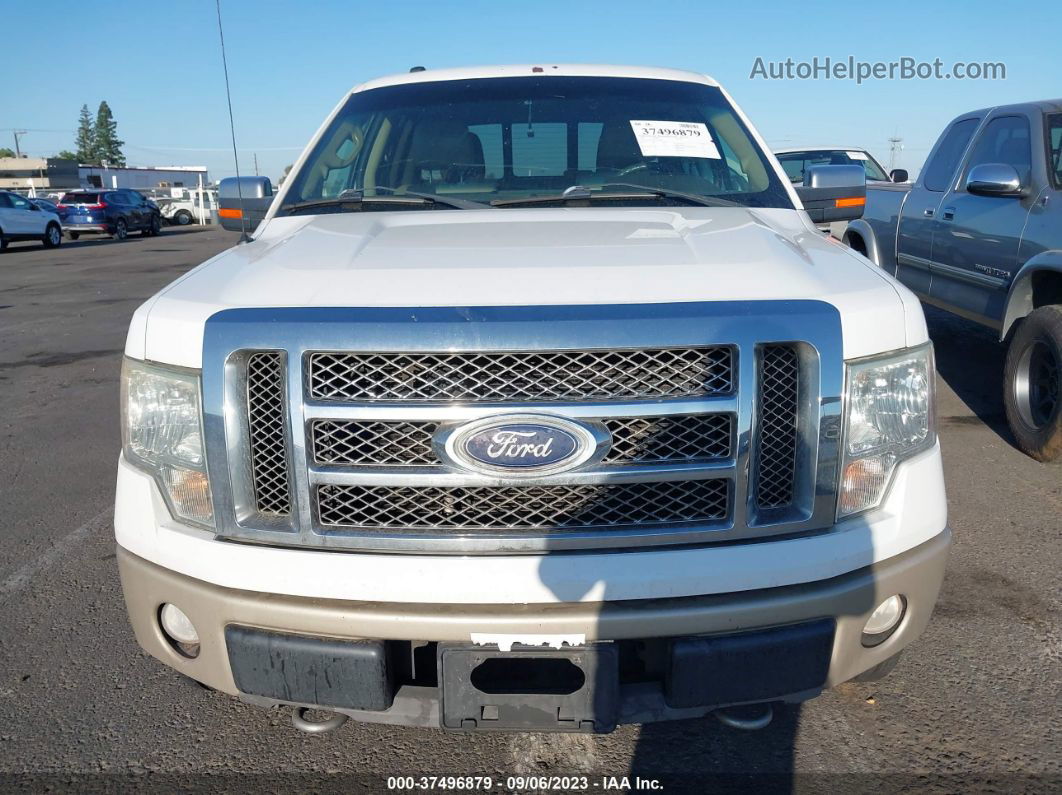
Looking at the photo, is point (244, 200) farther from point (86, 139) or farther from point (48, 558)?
point (86, 139)

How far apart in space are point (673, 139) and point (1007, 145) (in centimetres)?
357

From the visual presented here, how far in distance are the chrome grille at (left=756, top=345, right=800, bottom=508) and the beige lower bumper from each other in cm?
22

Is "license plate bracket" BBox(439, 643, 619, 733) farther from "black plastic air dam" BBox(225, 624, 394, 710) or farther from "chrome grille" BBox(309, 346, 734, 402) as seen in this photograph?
"chrome grille" BBox(309, 346, 734, 402)

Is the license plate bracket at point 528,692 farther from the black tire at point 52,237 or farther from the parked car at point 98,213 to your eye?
the parked car at point 98,213

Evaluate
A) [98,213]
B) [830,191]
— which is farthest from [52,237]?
[830,191]

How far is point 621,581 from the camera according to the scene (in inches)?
72.5

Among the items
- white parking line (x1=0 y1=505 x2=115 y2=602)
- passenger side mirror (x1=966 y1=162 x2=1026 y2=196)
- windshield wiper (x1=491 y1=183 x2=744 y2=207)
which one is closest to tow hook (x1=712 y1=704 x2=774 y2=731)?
windshield wiper (x1=491 y1=183 x2=744 y2=207)

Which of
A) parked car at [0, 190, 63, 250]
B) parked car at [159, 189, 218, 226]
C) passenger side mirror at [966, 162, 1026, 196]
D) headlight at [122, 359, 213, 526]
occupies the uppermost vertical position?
passenger side mirror at [966, 162, 1026, 196]

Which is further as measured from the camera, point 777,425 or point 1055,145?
point 1055,145

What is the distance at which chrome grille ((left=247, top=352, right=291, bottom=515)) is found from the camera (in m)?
1.87

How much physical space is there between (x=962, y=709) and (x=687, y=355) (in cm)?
161

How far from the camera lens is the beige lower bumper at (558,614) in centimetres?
182

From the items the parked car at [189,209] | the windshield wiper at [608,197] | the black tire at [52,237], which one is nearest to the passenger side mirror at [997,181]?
the windshield wiper at [608,197]

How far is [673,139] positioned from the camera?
3320mm
